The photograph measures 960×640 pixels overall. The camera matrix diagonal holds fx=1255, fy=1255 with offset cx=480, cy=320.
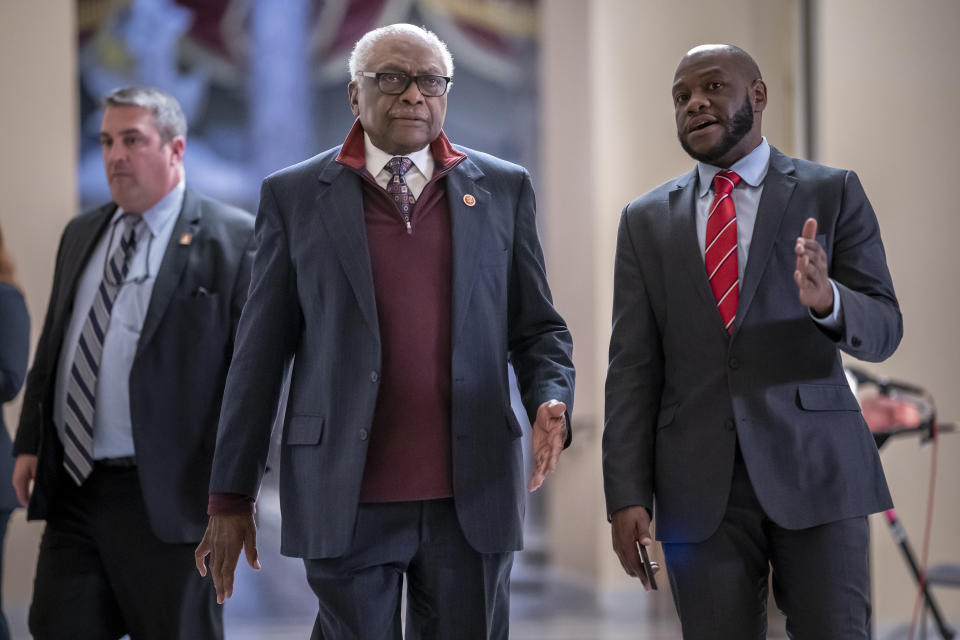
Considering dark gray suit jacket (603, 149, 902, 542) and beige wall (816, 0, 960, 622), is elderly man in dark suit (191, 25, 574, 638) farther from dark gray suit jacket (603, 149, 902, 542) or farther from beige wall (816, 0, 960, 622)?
beige wall (816, 0, 960, 622)

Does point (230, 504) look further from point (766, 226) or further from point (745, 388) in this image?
point (766, 226)

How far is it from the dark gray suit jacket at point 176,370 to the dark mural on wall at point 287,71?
176 inches

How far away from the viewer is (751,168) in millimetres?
2707

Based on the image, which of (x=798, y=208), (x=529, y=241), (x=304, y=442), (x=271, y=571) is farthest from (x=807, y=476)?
(x=271, y=571)

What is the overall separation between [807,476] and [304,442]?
3.34 ft

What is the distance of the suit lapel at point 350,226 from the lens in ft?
8.32

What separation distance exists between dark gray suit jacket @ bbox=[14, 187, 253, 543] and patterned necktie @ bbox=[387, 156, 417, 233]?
0.85 m

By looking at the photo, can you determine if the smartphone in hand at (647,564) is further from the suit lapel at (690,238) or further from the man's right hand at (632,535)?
the suit lapel at (690,238)

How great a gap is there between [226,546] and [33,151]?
13.6ft

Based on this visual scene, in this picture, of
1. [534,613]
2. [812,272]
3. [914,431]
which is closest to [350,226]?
[812,272]

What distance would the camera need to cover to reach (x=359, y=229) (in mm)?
2580

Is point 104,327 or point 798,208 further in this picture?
point 104,327

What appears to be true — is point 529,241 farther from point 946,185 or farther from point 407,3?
point 407,3

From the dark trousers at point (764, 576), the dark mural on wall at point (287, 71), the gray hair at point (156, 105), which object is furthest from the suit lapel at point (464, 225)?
the dark mural on wall at point (287, 71)
